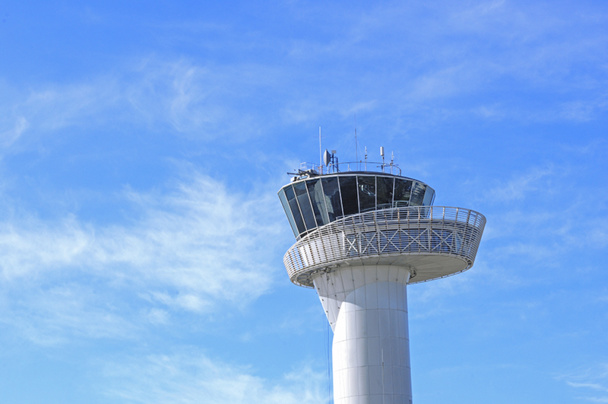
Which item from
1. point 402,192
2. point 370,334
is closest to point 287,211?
point 402,192

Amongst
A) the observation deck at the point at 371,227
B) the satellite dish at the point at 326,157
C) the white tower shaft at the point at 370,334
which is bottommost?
the white tower shaft at the point at 370,334

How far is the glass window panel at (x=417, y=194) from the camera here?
209 ft

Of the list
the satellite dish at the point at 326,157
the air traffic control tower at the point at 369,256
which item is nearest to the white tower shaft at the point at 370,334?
the air traffic control tower at the point at 369,256

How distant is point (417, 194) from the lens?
63.9 m

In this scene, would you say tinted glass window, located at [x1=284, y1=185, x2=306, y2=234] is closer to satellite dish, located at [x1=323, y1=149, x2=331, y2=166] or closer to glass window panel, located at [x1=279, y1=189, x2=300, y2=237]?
glass window panel, located at [x1=279, y1=189, x2=300, y2=237]

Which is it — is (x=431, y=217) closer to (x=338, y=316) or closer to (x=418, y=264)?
(x=418, y=264)

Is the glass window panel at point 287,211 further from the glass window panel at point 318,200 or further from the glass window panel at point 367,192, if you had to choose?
the glass window panel at point 367,192

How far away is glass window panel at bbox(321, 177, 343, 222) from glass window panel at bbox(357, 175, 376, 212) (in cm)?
142

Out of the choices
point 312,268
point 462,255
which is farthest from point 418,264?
point 312,268

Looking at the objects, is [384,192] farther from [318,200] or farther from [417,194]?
[318,200]

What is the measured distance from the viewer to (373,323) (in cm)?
6050

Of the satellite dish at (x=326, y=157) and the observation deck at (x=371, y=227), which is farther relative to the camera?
the satellite dish at (x=326, y=157)

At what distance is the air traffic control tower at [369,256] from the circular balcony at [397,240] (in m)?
0.06

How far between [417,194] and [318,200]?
6665 mm
